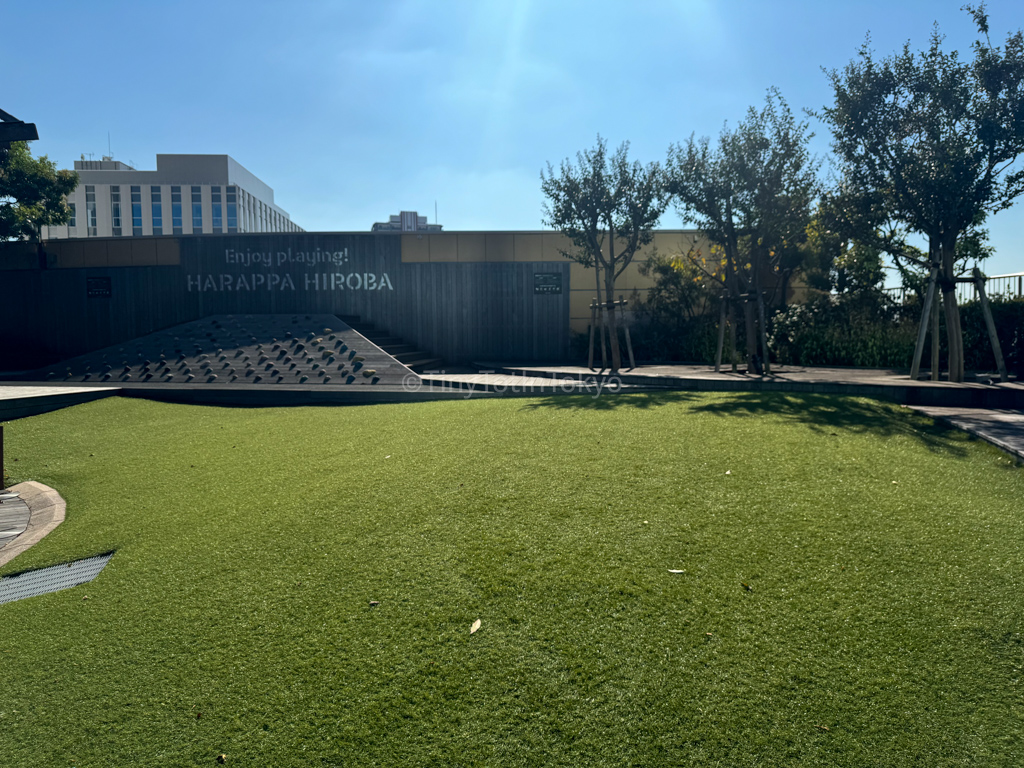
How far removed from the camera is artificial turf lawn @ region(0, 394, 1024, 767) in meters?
2.23

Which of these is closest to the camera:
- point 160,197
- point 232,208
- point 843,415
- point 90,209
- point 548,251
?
point 843,415

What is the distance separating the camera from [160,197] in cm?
7712

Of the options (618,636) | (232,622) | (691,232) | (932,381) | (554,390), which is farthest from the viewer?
(691,232)

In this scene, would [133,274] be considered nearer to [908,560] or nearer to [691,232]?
[691,232]

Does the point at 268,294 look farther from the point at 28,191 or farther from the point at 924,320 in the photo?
the point at 924,320

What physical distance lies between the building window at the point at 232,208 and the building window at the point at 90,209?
17.1 meters

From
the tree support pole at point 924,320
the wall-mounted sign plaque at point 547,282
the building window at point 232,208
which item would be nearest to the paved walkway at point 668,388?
the tree support pole at point 924,320

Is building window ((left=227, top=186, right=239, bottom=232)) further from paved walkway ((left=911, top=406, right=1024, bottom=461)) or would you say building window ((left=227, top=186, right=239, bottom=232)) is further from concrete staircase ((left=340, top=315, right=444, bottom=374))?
paved walkway ((left=911, top=406, right=1024, bottom=461))

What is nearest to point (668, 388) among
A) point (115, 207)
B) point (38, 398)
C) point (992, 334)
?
point (992, 334)

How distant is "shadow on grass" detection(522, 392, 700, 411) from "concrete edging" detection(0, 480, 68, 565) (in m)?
A: 4.93

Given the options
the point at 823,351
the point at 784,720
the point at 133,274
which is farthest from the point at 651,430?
the point at 133,274

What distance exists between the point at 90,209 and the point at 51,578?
9364cm

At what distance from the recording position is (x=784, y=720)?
2238 mm

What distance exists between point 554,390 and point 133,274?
14.8 meters
